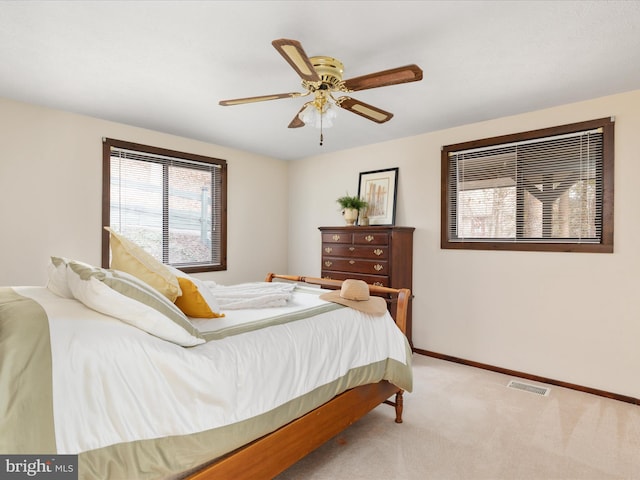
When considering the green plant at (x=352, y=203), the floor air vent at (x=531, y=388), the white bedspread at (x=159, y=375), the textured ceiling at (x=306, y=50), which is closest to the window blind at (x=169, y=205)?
the textured ceiling at (x=306, y=50)

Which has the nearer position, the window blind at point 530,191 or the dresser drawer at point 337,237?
the window blind at point 530,191

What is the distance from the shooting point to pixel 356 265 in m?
4.08

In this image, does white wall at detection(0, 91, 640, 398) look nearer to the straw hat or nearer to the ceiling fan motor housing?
the straw hat

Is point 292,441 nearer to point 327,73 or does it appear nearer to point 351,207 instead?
point 327,73

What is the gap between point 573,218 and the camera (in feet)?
10.5

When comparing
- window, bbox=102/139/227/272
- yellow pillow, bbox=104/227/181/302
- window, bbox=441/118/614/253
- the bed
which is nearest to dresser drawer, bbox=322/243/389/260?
window, bbox=441/118/614/253

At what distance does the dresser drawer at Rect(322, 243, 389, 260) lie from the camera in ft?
12.7

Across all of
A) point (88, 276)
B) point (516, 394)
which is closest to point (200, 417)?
point (88, 276)

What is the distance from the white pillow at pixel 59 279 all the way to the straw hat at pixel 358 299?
1.46m

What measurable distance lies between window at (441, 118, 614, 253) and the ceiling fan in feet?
5.57

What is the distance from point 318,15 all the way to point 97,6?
3.70 feet

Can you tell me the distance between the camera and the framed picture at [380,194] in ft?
14.1

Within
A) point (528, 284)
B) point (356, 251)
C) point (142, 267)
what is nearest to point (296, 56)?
point (142, 267)

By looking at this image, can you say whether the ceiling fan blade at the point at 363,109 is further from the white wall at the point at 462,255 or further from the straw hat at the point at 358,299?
the white wall at the point at 462,255
